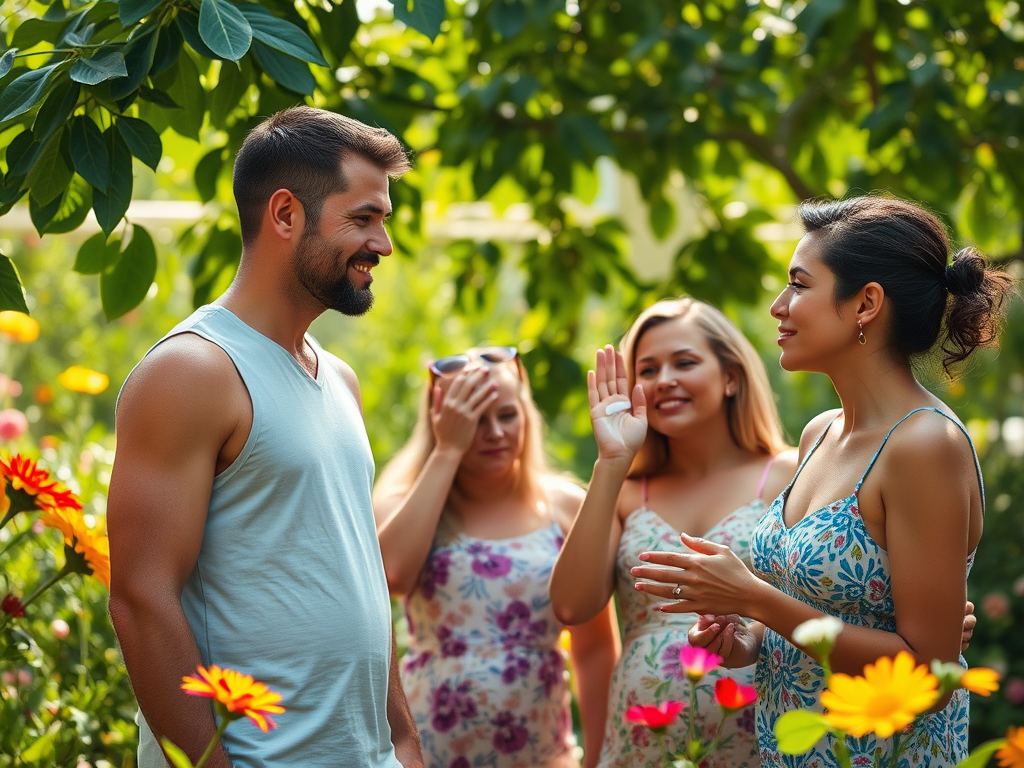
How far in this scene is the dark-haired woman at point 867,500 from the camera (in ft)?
5.17

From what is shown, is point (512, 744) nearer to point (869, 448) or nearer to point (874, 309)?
point (869, 448)

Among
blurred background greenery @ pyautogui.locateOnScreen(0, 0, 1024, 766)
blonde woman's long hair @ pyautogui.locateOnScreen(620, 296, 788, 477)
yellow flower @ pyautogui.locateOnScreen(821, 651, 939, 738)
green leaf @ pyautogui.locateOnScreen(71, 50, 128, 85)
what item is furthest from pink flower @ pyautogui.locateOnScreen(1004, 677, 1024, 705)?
green leaf @ pyautogui.locateOnScreen(71, 50, 128, 85)

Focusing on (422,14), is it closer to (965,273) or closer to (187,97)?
(187,97)

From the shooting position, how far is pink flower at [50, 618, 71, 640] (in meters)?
2.47

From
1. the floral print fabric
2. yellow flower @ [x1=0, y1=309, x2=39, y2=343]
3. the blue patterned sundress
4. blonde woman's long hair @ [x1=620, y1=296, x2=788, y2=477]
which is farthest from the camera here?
yellow flower @ [x1=0, y1=309, x2=39, y2=343]

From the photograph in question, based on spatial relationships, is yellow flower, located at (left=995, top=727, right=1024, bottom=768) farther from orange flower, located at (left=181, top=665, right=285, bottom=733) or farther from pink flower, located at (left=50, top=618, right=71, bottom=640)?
pink flower, located at (left=50, top=618, right=71, bottom=640)

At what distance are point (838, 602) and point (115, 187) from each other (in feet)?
4.51

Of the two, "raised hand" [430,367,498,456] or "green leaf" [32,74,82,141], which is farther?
"raised hand" [430,367,498,456]

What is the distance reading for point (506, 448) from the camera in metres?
2.56

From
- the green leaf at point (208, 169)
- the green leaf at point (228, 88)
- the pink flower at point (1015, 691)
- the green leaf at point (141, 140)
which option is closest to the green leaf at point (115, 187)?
the green leaf at point (141, 140)

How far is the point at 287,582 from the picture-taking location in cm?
158

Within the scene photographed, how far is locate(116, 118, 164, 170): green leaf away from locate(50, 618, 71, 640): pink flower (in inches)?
54.9

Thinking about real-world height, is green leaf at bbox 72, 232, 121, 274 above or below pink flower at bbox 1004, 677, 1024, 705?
above

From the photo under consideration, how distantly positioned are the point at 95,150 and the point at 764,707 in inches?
59.8
